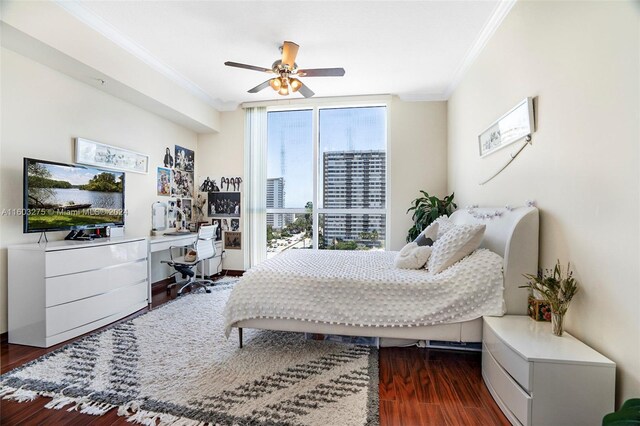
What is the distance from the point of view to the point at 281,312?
6.84 feet

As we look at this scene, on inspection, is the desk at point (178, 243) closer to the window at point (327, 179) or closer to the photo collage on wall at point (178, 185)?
the photo collage on wall at point (178, 185)

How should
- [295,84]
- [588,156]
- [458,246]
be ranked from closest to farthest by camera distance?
[588,156] < [458,246] < [295,84]

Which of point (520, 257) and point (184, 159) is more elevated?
point (184, 159)

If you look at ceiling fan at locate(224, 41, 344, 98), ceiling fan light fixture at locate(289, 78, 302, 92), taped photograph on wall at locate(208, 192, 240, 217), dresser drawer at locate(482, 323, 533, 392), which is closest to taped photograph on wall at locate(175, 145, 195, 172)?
taped photograph on wall at locate(208, 192, 240, 217)

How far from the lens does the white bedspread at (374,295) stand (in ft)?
6.32

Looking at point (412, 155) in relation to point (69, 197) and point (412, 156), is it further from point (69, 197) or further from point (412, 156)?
point (69, 197)

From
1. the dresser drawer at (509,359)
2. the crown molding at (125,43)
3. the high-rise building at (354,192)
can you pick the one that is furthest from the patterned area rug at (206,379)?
the crown molding at (125,43)

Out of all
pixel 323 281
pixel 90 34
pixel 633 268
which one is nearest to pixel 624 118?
pixel 633 268

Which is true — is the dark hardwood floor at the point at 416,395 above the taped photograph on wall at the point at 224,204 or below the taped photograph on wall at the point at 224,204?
below

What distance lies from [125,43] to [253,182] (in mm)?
2505

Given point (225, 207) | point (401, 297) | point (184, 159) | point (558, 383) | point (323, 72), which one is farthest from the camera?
point (225, 207)

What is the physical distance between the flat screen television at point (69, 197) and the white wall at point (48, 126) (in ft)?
0.62

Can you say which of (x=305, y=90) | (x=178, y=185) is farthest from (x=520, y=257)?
(x=178, y=185)

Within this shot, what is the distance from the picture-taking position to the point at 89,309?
8.47ft
